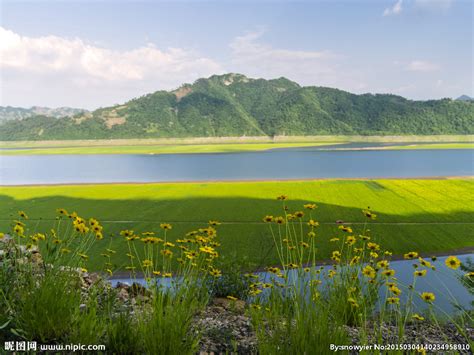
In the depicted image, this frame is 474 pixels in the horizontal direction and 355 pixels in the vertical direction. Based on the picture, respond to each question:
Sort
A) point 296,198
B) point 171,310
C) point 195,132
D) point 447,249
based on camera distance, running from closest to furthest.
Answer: point 171,310, point 447,249, point 296,198, point 195,132

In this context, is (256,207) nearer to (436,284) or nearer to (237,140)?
(436,284)

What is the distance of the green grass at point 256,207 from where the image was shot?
78.2 ft

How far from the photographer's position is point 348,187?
44719mm

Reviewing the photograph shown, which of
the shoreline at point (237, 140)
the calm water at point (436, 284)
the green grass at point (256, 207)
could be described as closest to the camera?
the calm water at point (436, 284)

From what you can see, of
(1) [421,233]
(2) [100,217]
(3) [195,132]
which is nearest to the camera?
(1) [421,233]

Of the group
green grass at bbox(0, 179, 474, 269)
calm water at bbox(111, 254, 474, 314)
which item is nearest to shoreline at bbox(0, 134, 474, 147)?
green grass at bbox(0, 179, 474, 269)

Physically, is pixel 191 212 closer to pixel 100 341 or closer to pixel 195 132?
pixel 100 341

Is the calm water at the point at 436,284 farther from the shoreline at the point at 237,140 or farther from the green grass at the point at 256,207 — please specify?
the shoreline at the point at 237,140

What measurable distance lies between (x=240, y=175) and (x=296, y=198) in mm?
24142

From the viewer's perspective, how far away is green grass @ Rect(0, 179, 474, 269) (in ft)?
78.2

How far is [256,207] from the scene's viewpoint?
112ft

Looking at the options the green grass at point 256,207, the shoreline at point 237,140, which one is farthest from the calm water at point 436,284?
the shoreline at point 237,140

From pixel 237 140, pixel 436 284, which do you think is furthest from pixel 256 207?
pixel 237 140

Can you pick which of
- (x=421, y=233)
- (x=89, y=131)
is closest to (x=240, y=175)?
(x=421, y=233)
